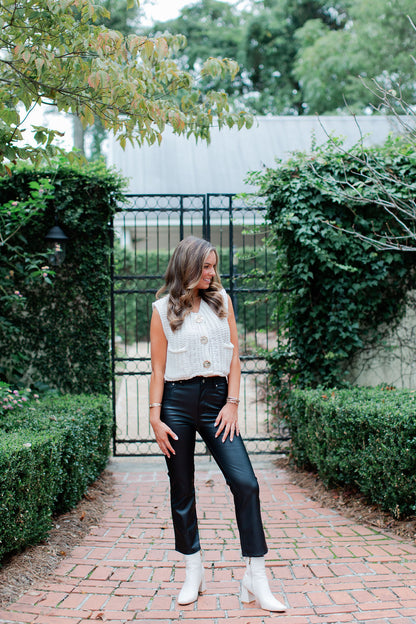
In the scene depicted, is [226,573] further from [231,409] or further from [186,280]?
[186,280]

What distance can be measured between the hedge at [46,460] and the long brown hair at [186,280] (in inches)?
50.3

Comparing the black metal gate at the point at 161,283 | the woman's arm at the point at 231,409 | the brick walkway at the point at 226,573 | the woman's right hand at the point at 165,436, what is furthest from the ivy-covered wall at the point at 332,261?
the woman's right hand at the point at 165,436

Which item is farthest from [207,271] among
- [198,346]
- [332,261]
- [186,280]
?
[332,261]

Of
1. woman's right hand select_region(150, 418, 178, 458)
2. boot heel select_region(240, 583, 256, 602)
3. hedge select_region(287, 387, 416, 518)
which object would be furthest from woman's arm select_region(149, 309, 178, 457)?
hedge select_region(287, 387, 416, 518)

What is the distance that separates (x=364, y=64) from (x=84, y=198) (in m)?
11.7

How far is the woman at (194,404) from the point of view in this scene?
2.57 m

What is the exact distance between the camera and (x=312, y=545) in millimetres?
3523

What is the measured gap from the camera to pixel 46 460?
11.4 feet

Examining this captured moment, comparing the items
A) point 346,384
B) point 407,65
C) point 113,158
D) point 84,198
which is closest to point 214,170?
point 113,158

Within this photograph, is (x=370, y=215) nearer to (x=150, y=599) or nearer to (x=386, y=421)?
(x=386, y=421)

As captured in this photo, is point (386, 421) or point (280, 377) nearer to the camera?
point (386, 421)

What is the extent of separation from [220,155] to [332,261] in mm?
7992

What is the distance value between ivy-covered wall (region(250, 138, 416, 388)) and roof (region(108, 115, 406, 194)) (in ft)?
20.1

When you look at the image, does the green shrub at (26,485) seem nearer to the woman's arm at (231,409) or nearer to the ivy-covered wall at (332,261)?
the woman's arm at (231,409)
